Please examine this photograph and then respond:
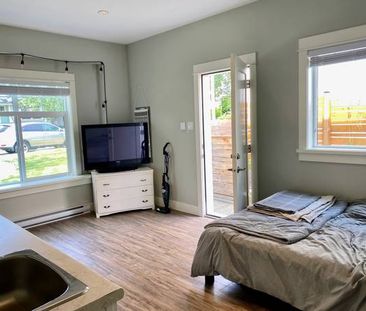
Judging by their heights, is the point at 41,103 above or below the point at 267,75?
below

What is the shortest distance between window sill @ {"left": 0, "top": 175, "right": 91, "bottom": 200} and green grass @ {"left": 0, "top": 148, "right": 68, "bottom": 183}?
0.14m

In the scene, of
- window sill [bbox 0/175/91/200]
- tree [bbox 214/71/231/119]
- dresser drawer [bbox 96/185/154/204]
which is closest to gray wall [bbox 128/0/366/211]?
dresser drawer [bbox 96/185/154/204]

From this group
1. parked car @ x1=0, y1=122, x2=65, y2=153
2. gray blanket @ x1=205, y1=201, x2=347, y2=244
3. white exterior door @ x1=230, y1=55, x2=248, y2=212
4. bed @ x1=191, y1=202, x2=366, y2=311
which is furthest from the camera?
parked car @ x1=0, y1=122, x2=65, y2=153

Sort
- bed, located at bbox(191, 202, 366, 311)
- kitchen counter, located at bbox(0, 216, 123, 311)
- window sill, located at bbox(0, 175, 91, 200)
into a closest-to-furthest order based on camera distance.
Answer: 1. kitchen counter, located at bbox(0, 216, 123, 311)
2. bed, located at bbox(191, 202, 366, 311)
3. window sill, located at bbox(0, 175, 91, 200)

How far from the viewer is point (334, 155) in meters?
2.98

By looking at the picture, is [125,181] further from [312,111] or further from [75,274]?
[75,274]

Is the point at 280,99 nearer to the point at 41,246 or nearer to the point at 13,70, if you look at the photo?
the point at 41,246

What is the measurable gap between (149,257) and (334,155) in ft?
6.82

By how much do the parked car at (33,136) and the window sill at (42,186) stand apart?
49cm

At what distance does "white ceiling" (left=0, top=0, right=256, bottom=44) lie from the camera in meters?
3.33

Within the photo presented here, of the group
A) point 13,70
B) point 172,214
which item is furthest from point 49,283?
point 13,70

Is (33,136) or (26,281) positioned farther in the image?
(33,136)

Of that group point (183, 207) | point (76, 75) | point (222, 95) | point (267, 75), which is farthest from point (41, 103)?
point (267, 75)

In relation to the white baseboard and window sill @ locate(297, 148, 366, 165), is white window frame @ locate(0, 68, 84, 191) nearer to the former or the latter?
the white baseboard
